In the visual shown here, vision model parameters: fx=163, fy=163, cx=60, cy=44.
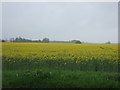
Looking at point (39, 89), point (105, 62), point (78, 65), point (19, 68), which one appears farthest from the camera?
point (105, 62)

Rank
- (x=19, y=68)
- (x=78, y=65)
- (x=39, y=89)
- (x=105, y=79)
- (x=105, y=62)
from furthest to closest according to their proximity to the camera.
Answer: (x=105, y=62), (x=78, y=65), (x=19, y=68), (x=105, y=79), (x=39, y=89)

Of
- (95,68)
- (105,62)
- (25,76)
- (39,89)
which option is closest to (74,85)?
(39,89)

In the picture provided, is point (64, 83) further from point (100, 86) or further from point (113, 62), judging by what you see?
point (113, 62)

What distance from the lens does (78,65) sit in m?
6.79

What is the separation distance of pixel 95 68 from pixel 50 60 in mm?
2055

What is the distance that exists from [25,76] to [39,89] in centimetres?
80

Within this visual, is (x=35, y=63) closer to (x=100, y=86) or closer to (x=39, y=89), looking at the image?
(x=39, y=89)

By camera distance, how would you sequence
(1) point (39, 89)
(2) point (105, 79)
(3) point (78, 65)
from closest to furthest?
(1) point (39, 89)
(2) point (105, 79)
(3) point (78, 65)

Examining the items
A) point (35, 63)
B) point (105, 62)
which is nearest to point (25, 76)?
point (35, 63)

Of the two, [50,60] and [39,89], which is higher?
[50,60]

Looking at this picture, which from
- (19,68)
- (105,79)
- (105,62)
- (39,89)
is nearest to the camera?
(39,89)

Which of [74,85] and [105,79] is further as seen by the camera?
[105,79]

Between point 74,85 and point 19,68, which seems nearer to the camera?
point 74,85

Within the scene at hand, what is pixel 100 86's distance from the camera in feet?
15.3
